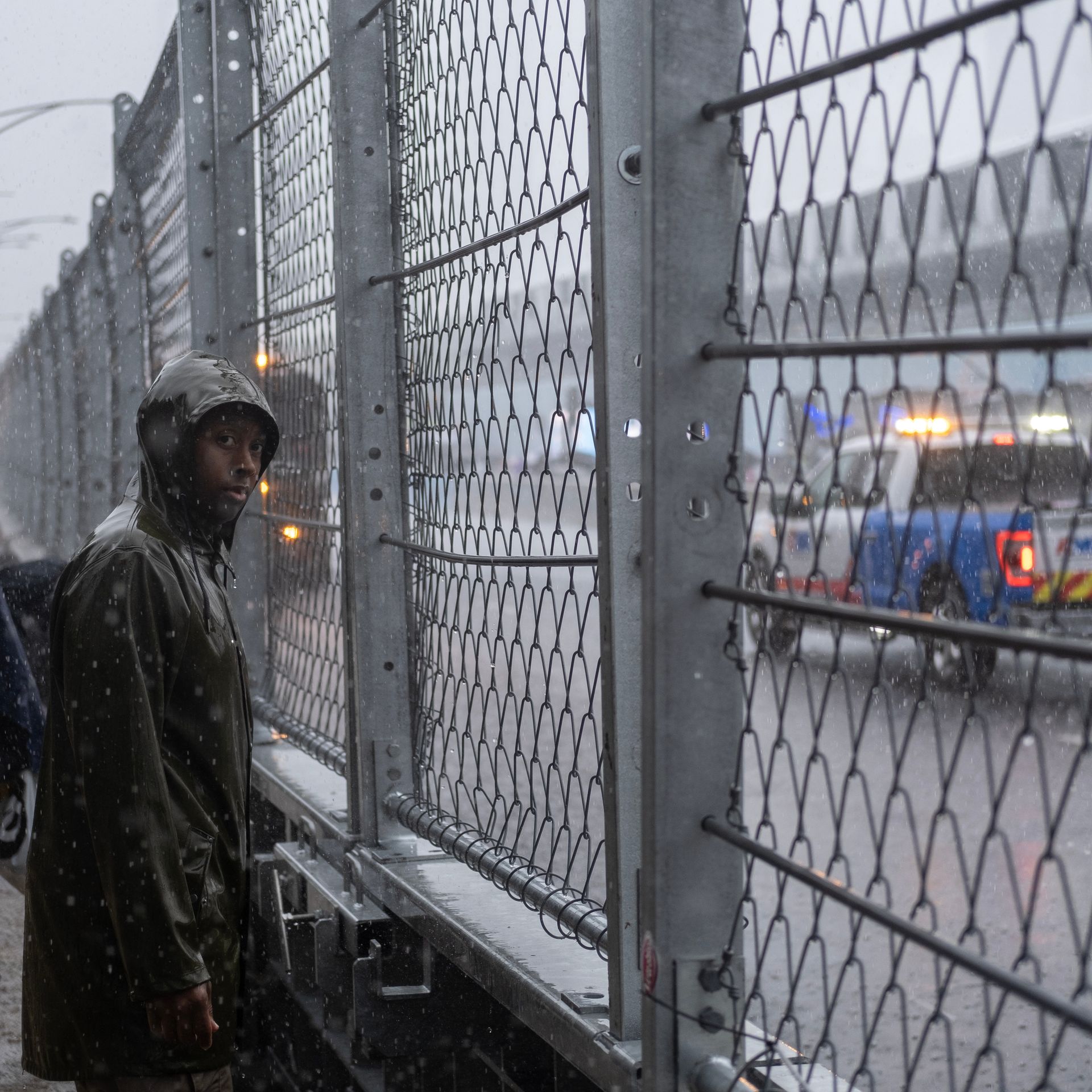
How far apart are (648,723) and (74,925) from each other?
128cm

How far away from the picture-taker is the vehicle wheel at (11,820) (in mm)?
3844

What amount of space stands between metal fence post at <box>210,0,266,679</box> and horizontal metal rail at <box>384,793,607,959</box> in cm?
195

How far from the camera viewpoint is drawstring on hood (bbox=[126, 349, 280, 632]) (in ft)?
9.15

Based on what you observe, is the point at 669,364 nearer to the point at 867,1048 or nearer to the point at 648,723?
the point at 648,723

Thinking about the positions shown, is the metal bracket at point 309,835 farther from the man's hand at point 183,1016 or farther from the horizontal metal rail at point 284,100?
the horizontal metal rail at point 284,100

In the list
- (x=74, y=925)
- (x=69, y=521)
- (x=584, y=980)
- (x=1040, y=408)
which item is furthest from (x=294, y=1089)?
(x=69, y=521)

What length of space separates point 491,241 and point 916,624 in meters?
1.56

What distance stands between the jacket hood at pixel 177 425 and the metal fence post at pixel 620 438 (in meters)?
0.94

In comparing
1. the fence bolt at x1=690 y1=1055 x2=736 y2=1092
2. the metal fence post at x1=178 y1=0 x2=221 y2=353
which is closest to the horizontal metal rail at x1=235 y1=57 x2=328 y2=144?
the metal fence post at x1=178 y1=0 x2=221 y2=353

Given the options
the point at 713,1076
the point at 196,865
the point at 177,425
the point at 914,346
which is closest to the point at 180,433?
the point at 177,425

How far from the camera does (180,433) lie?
2.79 m

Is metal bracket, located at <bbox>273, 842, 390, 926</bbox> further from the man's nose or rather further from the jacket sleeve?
the man's nose

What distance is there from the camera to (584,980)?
2.35 m

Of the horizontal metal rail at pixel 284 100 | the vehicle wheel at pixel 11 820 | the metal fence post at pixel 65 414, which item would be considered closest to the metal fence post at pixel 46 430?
the metal fence post at pixel 65 414
